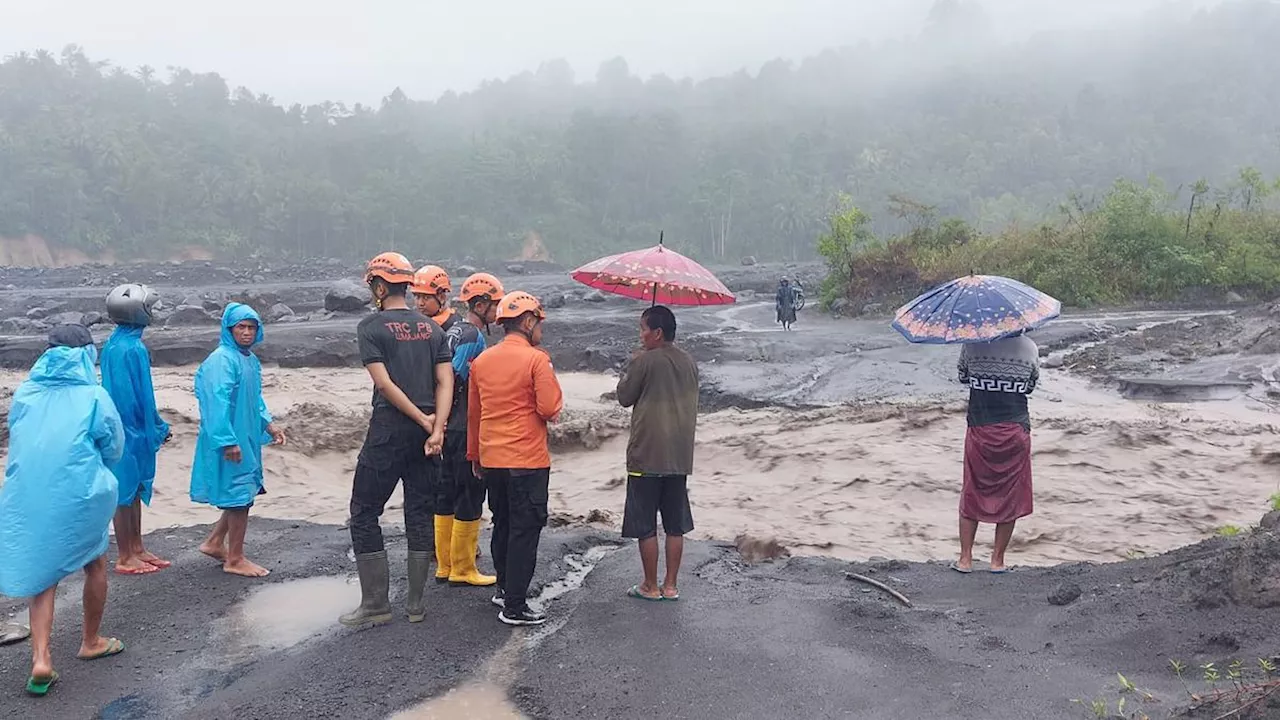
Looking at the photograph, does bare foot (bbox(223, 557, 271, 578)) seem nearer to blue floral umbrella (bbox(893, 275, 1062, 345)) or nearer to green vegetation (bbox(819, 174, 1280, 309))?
blue floral umbrella (bbox(893, 275, 1062, 345))

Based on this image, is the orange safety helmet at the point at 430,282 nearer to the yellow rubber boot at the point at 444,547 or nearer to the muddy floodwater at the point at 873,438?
the yellow rubber boot at the point at 444,547

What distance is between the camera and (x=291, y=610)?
201 inches

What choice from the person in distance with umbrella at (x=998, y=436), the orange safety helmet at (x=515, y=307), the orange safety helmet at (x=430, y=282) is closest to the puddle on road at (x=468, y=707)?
the orange safety helmet at (x=515, y=307)

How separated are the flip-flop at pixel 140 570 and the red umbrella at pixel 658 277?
122 inches

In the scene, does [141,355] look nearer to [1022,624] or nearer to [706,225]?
[1022,624]

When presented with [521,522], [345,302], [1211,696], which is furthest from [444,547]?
[345,302]

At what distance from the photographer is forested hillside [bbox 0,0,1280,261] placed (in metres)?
59.3

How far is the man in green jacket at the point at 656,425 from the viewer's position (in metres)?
4.79

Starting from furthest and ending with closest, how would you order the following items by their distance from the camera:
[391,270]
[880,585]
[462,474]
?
[462,474]
[880,585]
[391,270]

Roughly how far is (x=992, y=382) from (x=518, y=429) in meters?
2.71

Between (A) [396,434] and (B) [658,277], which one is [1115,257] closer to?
(B) [658,277]

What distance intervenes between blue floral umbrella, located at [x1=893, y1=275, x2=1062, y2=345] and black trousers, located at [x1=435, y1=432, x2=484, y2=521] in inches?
97.5

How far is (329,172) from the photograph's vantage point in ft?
241

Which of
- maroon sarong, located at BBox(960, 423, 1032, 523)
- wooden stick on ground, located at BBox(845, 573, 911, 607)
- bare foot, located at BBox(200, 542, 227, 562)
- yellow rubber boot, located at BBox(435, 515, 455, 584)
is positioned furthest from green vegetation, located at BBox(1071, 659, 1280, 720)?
bare foot, located at BBox(200, 542, 227, 562)
